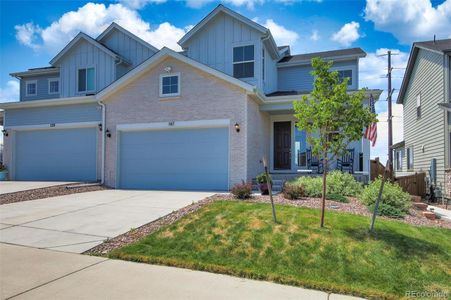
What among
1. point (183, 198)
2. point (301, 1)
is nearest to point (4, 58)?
point (183, 198)

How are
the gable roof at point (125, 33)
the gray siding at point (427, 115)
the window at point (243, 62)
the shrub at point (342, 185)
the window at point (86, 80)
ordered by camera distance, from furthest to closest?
the gable roof at point (125, 33) < the window at point (86, 80) < the window at point (243, 62) < the gray siding at point (427, 115) < the shrub at point (342, 185)

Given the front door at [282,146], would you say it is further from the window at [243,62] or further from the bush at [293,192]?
the bush at [293,192]

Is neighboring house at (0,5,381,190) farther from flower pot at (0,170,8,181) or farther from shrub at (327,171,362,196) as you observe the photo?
shrub at (327,171,362,196)

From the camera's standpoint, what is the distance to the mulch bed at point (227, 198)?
6223 mm

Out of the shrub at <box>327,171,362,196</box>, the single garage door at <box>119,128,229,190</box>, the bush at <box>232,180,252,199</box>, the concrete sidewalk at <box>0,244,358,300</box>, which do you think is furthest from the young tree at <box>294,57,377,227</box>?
the single garage door at <box>119,128,229,190</box>

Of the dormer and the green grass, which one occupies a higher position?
the dormer

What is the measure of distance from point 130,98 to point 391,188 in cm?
1074

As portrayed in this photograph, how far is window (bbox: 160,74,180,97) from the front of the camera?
1362 centimetres

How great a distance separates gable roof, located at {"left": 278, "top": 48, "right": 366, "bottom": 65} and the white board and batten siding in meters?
2.09

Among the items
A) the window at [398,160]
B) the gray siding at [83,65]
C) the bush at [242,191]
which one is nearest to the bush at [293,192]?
the bush at [242,191]

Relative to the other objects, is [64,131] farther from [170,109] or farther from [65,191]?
[170,109]

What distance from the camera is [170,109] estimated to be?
1364 cm

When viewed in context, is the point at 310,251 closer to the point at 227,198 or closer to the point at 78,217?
the point at 227,198

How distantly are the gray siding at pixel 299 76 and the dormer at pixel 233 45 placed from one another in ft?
6.00
